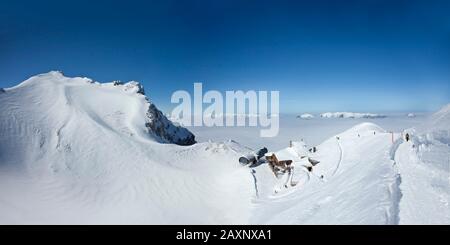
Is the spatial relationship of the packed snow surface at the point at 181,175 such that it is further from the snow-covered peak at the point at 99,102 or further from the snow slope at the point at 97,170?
the snow-covered peak at the point at 99,102

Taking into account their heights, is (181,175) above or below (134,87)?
below

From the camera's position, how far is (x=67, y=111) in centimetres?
3997

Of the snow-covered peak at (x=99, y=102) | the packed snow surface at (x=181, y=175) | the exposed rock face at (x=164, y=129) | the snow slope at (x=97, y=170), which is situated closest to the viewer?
the packed snow surface at (x=181, y=175)

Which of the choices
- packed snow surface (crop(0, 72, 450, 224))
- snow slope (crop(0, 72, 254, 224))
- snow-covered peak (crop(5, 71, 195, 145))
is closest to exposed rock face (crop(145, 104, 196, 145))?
snow-covered peak (crop(5, 71, 195, 145))

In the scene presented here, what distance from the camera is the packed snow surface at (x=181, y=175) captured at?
10.6 m

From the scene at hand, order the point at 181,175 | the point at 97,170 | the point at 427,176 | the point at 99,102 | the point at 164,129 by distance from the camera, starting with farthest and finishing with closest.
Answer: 1. the point at 164,129
2. the point at 99,102
3. the point at 97,170
4. the point at 181,175
5. the point at 427,176

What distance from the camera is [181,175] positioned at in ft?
98.1

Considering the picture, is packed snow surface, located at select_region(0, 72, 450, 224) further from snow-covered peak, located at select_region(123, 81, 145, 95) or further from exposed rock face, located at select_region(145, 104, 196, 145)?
snow-covered peak, located at select_region(123, 81, 145, 95)

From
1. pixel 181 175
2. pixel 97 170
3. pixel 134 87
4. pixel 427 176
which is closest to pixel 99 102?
pixel 134 87

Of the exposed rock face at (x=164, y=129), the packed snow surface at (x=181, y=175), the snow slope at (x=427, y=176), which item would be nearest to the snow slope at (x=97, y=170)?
the packed snow surface at (x=181, y=175)

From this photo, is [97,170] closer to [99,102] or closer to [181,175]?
[181,175]

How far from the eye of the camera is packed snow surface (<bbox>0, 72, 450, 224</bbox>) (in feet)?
34.9
